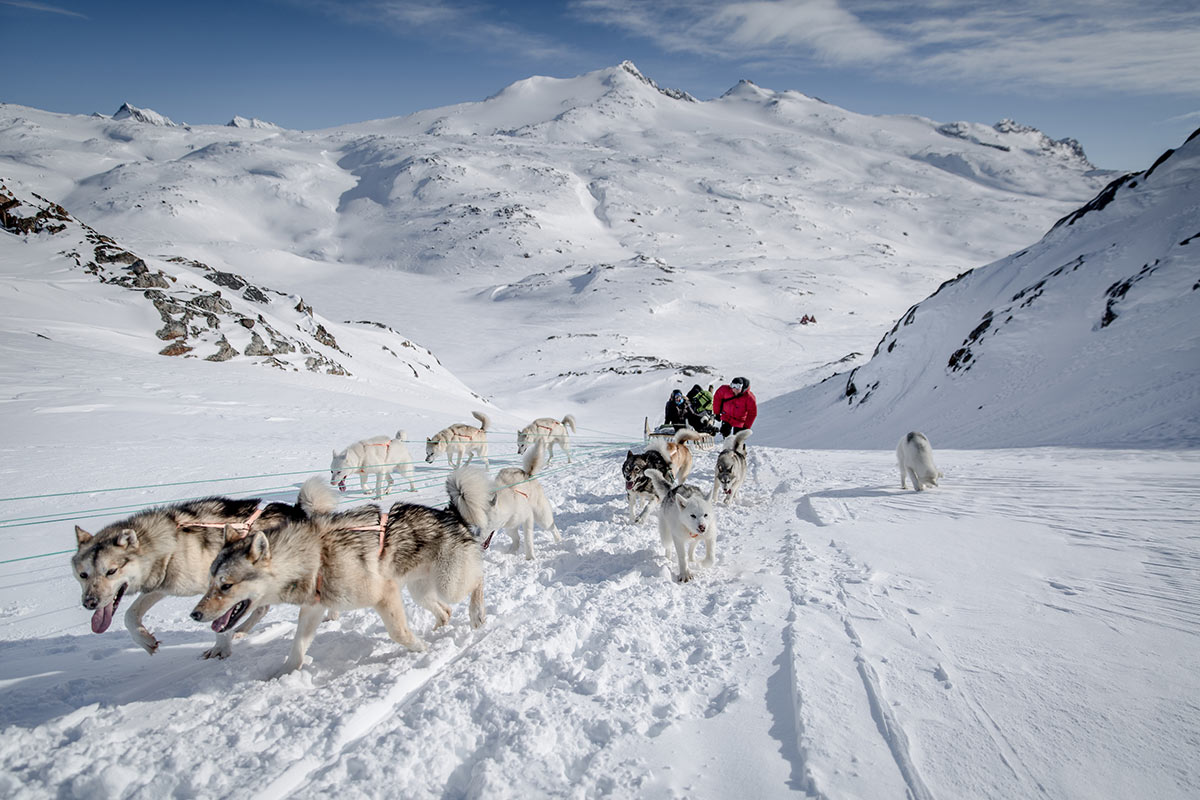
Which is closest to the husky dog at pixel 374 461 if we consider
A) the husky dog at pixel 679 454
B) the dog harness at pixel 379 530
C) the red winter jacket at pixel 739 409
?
the husky dog at pixel 679 454

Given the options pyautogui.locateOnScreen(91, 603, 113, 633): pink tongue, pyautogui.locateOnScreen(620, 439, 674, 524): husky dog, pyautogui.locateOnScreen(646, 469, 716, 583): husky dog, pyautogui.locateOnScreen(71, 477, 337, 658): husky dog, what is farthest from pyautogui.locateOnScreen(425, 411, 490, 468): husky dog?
pyautogui.locateOnScreen(91, 603, 113, 633): pink tongue

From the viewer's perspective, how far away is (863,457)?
1229cm

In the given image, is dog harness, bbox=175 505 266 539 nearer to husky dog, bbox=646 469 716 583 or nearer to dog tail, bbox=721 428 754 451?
husky dog, bbox=646 469 716 583

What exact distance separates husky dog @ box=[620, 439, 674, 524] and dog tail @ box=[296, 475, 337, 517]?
3.56m

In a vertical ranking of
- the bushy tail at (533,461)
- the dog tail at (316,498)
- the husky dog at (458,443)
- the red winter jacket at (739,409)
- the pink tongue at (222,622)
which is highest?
the red winter jacket at (739,409)

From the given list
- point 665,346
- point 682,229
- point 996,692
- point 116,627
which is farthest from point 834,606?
point 682,229

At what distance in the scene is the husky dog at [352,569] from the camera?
3.33m

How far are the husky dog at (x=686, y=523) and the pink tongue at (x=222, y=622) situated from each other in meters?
3.52

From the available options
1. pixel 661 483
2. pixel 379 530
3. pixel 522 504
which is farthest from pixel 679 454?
pixel 379 530

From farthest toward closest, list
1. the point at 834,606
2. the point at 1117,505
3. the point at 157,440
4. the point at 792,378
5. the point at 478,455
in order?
1. the point at 792,378
2. the point at 478,455
3. the point at 157,440
4. the point at 1117,505
5. the point at 834,606

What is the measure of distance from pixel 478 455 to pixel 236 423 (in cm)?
452

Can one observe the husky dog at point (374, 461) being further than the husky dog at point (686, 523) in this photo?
Yes

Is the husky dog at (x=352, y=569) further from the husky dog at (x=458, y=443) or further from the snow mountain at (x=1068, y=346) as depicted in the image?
the snow mountain at (x=1068, y=346)

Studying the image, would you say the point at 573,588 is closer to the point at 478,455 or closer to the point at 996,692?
the point at 996,692
